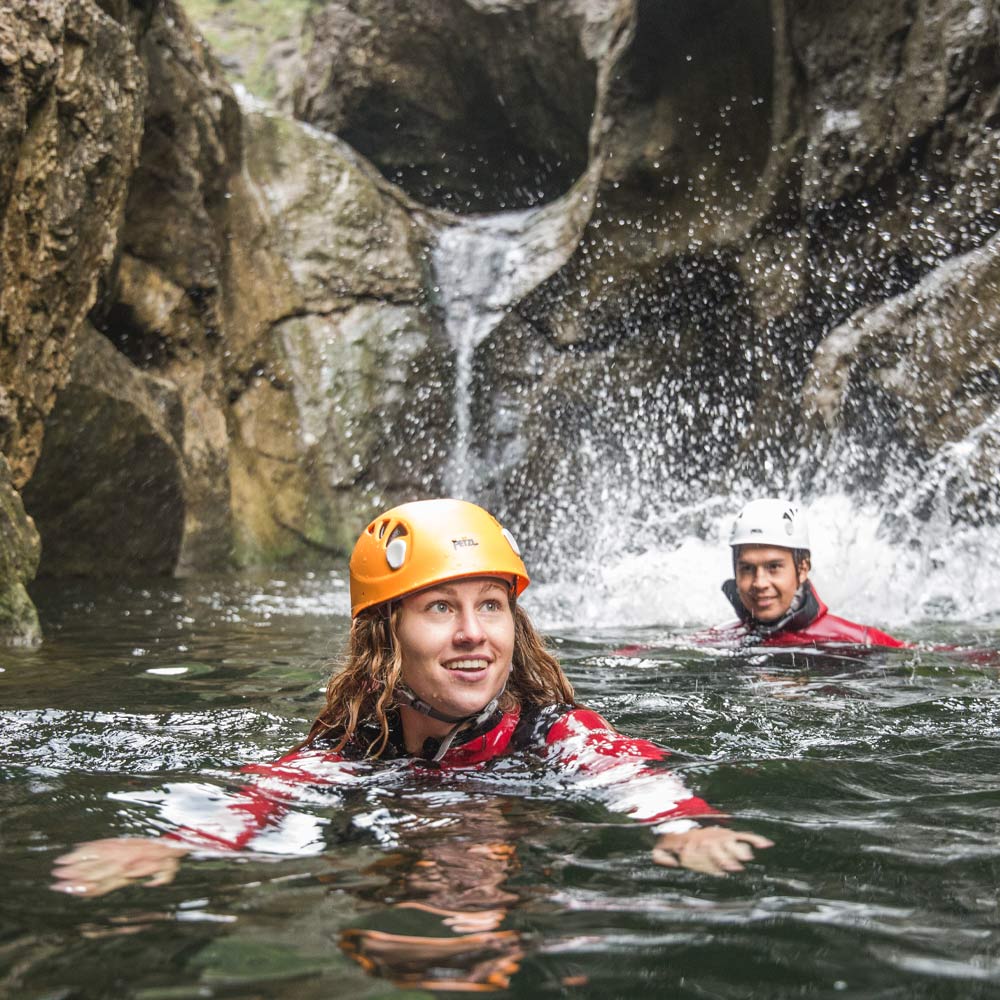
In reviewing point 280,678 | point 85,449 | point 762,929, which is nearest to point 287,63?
point 85,449

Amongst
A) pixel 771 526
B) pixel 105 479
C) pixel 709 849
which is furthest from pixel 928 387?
pixel 709 849

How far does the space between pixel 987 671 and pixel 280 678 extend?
3.10 metres

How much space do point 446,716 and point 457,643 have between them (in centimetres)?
20

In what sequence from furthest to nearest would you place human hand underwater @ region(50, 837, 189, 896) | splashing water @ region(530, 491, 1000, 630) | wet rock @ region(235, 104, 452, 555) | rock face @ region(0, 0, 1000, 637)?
wet rock @ region(235, 104, 452, 555), rock face @ region(0, 0, 1000, 637), splashing water @ region(530, 491, 1000, 630), human hand underwater @ region(50, 837, 189, 896)

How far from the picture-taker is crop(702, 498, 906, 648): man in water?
5633 mm

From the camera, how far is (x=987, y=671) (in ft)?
15.9

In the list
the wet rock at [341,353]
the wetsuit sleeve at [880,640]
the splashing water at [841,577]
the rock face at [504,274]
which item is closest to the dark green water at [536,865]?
the wetsuit sleeve at [880,640]

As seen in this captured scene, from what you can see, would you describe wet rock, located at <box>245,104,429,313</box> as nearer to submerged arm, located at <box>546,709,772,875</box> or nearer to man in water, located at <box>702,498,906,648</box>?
man in water, located at <box>702,498,906,648</box>

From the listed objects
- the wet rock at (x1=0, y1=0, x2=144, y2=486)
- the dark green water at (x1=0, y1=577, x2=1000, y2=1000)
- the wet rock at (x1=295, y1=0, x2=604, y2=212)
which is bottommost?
the dark green water at (x1=0, y1=577, x2=1000, y2=1000)

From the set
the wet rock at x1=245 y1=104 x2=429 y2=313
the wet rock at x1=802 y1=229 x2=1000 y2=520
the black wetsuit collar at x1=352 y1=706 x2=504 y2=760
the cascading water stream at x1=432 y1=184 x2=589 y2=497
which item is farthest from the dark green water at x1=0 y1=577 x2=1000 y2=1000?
the wet rock at x1=245 y1=104 x2=429 y2=313

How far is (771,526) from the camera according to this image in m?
5.92

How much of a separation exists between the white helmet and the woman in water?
288 cm

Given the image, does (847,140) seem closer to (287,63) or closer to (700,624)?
(700,624)

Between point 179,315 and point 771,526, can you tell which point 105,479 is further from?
point 771,526
